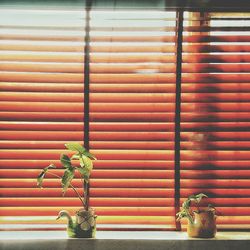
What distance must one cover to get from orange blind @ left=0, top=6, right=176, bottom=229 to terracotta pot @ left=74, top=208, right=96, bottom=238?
357 mm

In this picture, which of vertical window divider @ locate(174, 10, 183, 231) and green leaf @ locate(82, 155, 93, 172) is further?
vertical window divider @ locate(174, 10, 183, 231)

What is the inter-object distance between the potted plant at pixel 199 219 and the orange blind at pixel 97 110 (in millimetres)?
352

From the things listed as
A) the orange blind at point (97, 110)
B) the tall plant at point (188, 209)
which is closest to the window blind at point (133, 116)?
the orange blind at point (97, 110)

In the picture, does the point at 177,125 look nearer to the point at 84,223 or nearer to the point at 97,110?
the point at 97,110

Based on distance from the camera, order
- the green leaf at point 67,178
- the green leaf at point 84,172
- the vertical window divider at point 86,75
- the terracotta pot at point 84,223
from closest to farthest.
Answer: the green leaf at point 67,178 → the green leaf at point 84,172 → the terracotta pot at point 84,223 → the vertical window divider at point 86,75

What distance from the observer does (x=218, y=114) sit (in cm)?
409

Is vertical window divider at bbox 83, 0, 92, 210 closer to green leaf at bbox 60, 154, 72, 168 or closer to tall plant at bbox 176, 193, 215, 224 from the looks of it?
green leaf at bbox 60, 154, 72, 168

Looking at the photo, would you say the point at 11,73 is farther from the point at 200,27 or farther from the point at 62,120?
the point at 200,27

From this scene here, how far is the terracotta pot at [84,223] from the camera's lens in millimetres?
3666

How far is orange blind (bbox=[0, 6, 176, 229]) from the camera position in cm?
399

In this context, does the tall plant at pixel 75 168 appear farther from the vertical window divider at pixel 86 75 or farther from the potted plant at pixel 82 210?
the vertical window divider at pixel 86 75

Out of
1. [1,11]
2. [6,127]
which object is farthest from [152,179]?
[1,11]

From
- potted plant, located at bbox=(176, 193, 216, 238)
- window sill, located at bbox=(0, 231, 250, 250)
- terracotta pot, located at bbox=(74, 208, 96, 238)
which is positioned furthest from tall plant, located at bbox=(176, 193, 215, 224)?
terracotta pot, located at bbox=(74, 208, 96, 238)

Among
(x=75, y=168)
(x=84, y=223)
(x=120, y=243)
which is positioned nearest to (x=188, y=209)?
(x=120, y=243)
